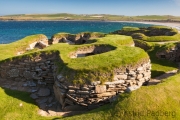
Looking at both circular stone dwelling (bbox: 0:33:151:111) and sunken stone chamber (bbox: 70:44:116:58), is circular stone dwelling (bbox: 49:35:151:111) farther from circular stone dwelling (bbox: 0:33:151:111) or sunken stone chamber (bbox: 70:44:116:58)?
sunken stone chamber (bbox: 70:44:116:58)

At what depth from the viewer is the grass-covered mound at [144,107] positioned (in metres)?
10.0

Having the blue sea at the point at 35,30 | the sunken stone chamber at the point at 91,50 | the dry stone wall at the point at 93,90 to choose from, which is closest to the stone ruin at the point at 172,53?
the sunken stone chamber at the point at 91,50

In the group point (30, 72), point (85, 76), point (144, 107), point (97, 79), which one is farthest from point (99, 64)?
point (30, 72)

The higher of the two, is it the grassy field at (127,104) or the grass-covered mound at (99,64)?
the grass-covered mound at (99,64)

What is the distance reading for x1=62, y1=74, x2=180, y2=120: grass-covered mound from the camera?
10000 mm

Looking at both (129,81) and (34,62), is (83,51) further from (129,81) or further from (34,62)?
(129,81)

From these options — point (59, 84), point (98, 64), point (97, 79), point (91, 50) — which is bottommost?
point (59, 84)

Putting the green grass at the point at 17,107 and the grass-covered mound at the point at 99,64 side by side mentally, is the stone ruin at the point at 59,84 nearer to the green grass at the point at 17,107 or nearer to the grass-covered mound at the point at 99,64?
the grass-covered mound at the point at 99,64

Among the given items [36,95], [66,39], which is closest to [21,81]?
[36,95]

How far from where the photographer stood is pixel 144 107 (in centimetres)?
1022

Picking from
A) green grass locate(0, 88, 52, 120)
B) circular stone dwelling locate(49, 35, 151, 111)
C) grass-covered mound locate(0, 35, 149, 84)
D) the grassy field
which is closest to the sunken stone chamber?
the grassy field

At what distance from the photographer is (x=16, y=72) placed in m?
17.7

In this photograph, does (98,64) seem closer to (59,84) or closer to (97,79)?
(97,79)

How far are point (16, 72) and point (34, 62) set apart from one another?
6.13 feet
